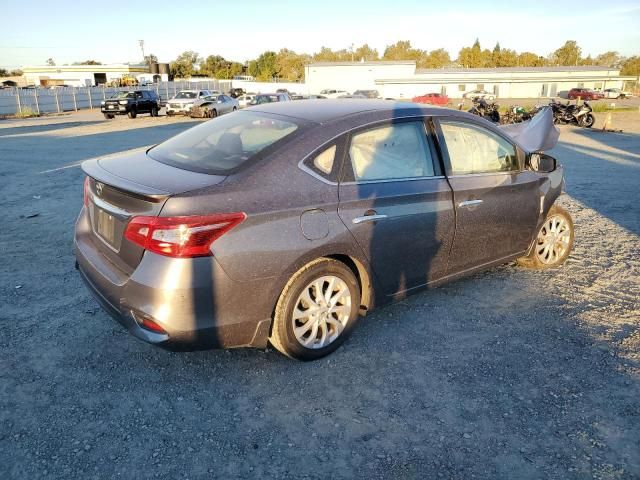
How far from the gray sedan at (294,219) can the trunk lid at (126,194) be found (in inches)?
0.5

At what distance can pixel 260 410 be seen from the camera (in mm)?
2883

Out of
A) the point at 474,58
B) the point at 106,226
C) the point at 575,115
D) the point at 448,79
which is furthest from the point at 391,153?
the point at 474,58

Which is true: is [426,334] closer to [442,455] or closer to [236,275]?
[442,455]

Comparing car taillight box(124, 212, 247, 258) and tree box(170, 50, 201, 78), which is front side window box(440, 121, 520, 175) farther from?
tree box(170, 50, 201, 78)

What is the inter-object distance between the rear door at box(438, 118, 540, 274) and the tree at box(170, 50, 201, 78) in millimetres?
109606

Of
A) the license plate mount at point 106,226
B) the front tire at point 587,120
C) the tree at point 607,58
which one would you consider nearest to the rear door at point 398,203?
the license plate mount at point 106,226

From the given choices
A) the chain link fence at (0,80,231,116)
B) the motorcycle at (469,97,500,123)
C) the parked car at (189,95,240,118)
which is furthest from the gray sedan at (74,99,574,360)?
the chain link fence at (0,80,231,116)

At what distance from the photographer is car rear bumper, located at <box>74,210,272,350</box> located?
271cm

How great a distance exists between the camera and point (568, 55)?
115625 mm

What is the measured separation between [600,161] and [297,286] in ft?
38.9

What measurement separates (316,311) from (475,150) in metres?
2.00

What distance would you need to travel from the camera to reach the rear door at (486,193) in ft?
12.8

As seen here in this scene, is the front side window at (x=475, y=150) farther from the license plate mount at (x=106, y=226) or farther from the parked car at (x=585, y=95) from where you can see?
the parked car at (x=585, y=95)

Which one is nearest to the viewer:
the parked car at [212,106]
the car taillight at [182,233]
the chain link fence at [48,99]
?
the car taillight at [182,233]
